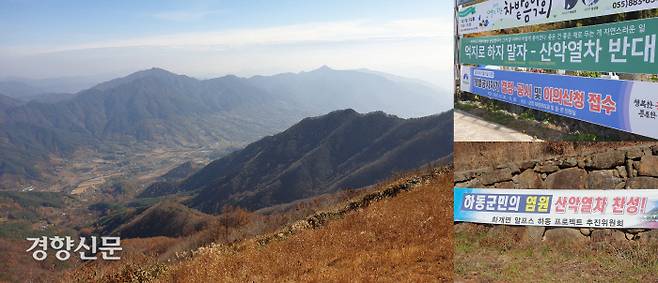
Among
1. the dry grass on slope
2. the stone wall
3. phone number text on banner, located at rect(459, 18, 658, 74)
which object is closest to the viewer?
phone number text on banner, located at rect(459, 18, 658, 74)

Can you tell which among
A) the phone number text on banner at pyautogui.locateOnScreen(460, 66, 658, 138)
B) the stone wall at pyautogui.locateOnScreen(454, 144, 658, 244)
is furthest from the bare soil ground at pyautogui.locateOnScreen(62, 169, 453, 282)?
the phone number text on banner at pyautogui.locateOnScreen(460, 66, 658, 138)

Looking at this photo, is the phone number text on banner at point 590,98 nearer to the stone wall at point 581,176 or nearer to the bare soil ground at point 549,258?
the stone wall at point 581,176

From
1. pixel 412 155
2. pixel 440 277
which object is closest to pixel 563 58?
pixel 440 277

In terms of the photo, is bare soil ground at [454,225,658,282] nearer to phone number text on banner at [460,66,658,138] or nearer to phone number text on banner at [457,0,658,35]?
phone number text on banner at [460,66,658,138]

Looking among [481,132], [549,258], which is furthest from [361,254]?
[481,132]

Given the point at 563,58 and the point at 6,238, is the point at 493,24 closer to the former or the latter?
the point at 563,58

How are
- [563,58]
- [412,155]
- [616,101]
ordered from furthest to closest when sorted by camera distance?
[412,155] < [563,58] < [616,101]

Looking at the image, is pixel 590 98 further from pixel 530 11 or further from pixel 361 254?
pixel 361 254
